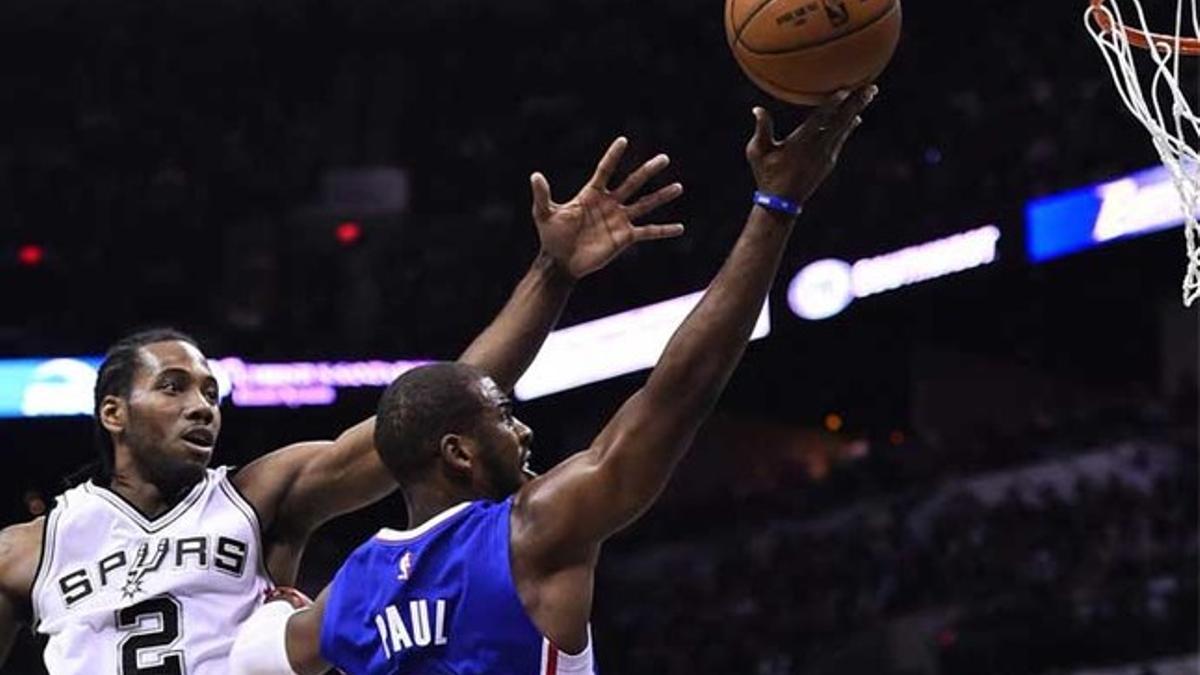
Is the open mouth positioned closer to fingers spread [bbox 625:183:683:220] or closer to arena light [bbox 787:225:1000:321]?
fingers spread [bbox 625:183:683:220]

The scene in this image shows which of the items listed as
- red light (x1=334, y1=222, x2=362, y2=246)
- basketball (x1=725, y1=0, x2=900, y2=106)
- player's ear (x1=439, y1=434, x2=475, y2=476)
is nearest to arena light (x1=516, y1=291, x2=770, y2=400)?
red light (x1=334, y1=222, x2=362, y2=246)

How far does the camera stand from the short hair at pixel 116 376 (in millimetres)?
3828

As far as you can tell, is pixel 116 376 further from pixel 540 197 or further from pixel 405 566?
pixel 405 566

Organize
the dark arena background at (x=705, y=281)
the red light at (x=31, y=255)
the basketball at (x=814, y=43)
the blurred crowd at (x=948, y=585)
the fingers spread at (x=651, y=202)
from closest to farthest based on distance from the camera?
the basketball at (x=814, y=43) → the fingers spread at (x=651, y=202) → the blurred crowd at (x=948, y=585) → the dark arena background at (x=705, y=281) → the red light at (x=31, y=255)

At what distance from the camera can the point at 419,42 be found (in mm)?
16188

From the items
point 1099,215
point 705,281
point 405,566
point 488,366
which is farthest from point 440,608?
A: point 705,281

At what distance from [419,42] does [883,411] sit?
4.65 metres

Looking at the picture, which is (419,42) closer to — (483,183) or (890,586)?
(483,183)

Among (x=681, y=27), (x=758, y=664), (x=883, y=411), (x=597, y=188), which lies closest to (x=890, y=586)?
(x=758, y=664)

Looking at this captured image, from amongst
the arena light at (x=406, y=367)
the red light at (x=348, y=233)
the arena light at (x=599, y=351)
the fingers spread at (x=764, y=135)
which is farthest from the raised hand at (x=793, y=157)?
the red light at (x=348, y=233)

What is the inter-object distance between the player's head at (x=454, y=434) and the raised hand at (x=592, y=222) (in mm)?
626

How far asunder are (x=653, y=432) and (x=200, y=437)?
52.5 inches

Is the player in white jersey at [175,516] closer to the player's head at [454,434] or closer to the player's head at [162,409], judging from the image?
the player's head at [162,409]

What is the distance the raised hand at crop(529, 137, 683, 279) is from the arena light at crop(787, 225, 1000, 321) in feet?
→ 27.2
